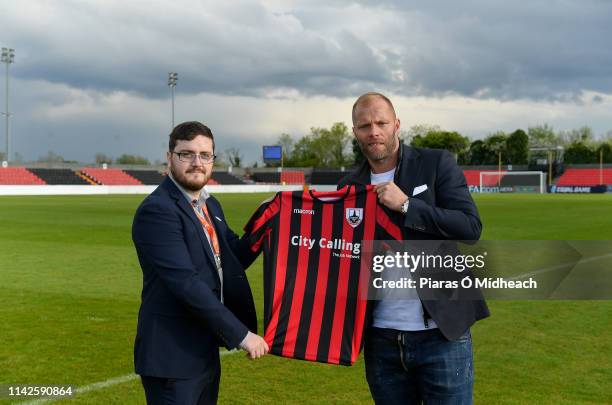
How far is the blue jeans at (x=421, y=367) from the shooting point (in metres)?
3.07

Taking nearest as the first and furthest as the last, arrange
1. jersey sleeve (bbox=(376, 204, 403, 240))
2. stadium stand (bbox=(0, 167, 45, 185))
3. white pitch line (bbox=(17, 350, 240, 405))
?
jersey sleeve (bbox=(376, 204, 403, 240))
white pitch line (bbox=(17, 350, 240, 405))
stadium stand (bbox=(0, 167, 45, 185))

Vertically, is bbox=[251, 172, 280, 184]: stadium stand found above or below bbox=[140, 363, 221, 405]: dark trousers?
above

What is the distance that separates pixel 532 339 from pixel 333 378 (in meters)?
2.59

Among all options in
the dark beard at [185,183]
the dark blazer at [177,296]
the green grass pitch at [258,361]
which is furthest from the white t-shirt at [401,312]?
the green grass pitch at [258,361]

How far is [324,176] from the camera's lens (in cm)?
9569

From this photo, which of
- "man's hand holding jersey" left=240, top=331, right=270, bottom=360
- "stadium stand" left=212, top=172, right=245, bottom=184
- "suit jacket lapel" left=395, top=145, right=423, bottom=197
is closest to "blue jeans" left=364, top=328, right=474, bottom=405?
"man's hand holding jersey" left=240, top=331, right=270, bottom=360

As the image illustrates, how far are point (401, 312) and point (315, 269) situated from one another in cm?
62

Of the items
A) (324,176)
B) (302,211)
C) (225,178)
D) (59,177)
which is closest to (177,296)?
(302,211)

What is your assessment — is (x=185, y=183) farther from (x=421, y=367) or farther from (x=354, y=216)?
(x=421, y=367)

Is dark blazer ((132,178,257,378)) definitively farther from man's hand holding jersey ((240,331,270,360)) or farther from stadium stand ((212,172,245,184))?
stadium stand ((212,172,245,184))

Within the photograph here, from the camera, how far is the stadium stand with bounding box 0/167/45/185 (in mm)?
61500

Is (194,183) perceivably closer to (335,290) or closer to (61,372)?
(335,290)

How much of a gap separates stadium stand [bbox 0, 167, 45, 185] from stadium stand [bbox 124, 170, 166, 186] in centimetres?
1327

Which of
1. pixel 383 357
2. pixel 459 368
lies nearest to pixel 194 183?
pixel 383 357
